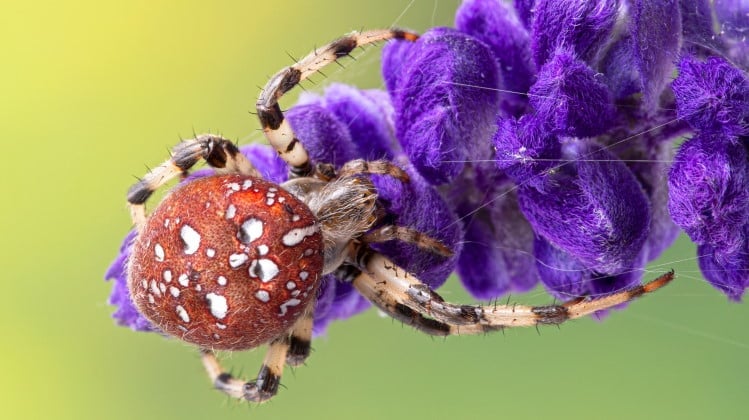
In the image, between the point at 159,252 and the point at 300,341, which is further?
the point at 300,341

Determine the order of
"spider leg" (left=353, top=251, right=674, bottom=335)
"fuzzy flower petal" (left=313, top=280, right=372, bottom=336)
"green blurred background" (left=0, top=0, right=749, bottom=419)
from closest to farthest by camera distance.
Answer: "spider leg" (left=353, top=251, right=674, bottom=335) < "fuzzy flower petal" (left=313, top=280, right=372, bottom=336) < "green blurred background" (left=0, top=0, right=749, bottom=419)

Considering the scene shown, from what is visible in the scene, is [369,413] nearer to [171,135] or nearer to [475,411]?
[475,411]

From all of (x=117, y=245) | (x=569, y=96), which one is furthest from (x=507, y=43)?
(x=117, y=245)

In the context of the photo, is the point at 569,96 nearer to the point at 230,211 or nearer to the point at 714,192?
the point at 714,192

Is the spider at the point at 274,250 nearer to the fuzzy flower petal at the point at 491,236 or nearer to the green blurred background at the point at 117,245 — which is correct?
the fuzzy flower petal at the point at 491,236

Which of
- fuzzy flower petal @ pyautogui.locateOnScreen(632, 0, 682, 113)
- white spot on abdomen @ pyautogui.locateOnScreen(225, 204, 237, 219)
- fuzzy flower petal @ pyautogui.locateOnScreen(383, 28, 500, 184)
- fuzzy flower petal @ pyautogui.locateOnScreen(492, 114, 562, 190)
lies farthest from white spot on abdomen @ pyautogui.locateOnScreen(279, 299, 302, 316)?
fuzzy flower petal @ pyautogui.locateOnScreen(632, 0, 682, 113)

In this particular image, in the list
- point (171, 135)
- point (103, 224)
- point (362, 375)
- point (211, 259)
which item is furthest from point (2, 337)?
point (211, 259)

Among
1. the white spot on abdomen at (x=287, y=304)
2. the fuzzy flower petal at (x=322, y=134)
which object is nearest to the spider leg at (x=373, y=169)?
the fuzzy flower petal at (x=322, y=134)

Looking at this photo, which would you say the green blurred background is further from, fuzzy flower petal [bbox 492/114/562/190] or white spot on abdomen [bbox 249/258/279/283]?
fuzzy flower petal [bbox 492/114/562/190]
